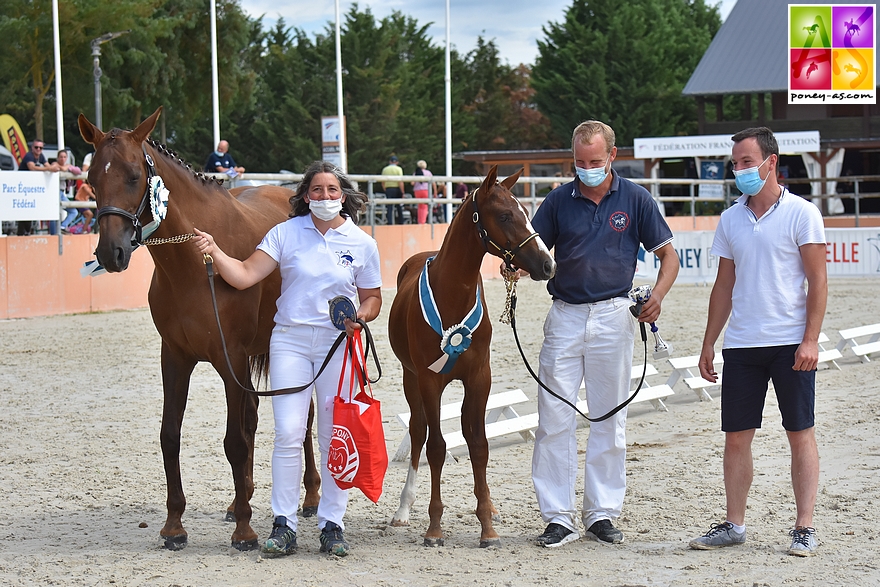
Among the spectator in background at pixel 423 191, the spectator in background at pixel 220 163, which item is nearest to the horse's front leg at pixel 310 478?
the spectator in background at pixel 220 163

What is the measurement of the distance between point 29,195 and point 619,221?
35.4 ft

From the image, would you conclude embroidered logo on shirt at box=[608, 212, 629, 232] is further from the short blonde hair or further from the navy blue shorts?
the navy blue shorts

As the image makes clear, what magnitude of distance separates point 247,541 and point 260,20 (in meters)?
52.6

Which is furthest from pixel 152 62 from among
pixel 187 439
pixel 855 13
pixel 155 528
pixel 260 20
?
pixel 155 528

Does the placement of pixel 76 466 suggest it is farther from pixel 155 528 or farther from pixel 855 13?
pixel 855 13

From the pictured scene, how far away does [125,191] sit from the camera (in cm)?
474

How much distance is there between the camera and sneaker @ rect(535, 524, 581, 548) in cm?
512

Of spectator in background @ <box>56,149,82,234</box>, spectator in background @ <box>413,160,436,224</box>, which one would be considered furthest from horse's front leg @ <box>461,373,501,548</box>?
spectator in background @ <box>413,160,436,224</box>

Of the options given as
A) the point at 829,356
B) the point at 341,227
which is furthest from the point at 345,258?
the point at 829,356

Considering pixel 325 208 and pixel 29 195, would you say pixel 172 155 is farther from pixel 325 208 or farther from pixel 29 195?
pixel 29 195

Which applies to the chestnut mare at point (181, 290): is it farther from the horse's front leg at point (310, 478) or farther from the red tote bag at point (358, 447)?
the horse's front leg at point (310, 478)

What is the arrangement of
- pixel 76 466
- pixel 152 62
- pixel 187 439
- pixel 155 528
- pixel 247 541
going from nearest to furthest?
1. pixel 247 541
2. pixel 155 528
3. pixel 76 466
4. pixel 187 439
5. pixel 152 62

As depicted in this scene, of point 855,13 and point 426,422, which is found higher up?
point 855,13

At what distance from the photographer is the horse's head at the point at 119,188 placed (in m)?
4.65
